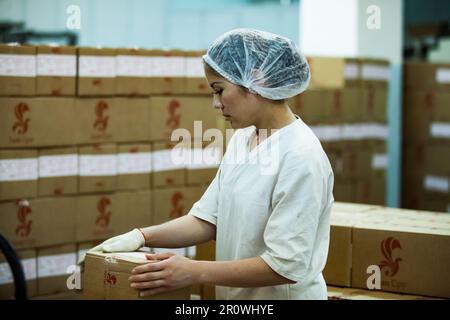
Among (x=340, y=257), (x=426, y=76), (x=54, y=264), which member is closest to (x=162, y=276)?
(x=340, y=257)

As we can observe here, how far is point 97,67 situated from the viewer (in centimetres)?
395

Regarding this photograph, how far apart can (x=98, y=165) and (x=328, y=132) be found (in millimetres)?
2051

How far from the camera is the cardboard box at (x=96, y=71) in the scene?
12.8 feet

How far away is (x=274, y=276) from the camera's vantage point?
2.12 m

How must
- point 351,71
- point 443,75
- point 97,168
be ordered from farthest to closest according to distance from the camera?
point 443,75 → point 351,71 → point 97,168

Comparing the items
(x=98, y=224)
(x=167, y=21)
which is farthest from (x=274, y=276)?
(x=167, y=21)

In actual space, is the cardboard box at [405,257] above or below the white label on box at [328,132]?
below

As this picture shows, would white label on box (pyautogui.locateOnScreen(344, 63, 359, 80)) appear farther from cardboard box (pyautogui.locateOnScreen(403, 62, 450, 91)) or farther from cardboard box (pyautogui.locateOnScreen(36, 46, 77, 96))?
cardboard box (pyautogui.locateOnScreen(36, 46, 77, 96))

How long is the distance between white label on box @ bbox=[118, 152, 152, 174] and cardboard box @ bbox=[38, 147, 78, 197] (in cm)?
29

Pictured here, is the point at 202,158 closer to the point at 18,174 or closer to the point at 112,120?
the point at 112,120

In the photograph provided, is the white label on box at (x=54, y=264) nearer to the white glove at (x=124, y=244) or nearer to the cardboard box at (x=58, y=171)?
the cardboard box at (x=58, y=171)

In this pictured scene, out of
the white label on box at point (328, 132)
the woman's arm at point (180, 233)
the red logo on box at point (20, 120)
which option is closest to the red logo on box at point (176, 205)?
the red logo on box at point (20, 120)

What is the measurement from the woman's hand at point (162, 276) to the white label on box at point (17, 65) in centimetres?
186

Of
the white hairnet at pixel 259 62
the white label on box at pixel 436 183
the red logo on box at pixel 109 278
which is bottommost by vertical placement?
the white label on box at pixel 436 183
